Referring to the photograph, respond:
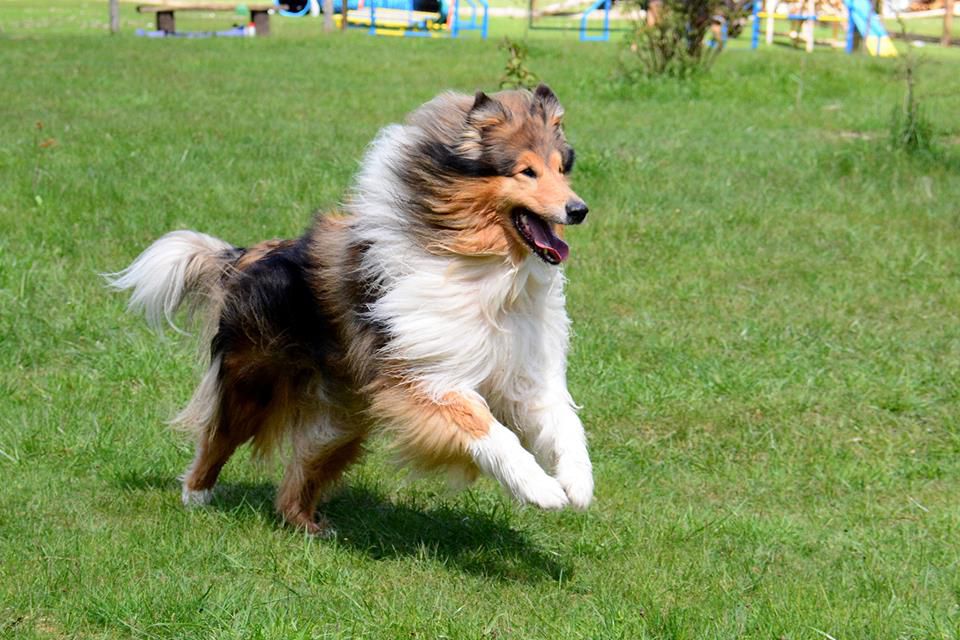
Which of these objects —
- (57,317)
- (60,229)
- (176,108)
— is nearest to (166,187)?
(60,229)

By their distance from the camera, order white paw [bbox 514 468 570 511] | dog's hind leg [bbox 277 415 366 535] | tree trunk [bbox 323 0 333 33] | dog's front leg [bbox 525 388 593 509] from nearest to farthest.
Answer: white paw [bbox 514 468 570 511] → dog's front leg [bbox 525 388 593 509] → dog's hind leg [bbox 277 415 366 535] → tree trunk [bbox 323 0 333 33]

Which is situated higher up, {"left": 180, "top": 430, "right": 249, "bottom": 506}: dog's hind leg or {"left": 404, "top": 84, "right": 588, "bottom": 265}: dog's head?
{"left": 404, "top": 84, "right": 588, "bottom": 265}: dog's head

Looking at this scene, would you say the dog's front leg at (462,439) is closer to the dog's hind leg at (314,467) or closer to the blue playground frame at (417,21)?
the dog's hind leg at (314,467)

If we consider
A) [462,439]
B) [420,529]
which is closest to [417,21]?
[420,529]

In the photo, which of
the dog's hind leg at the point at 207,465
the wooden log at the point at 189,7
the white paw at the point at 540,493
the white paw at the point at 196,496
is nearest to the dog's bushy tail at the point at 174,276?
the dog's hind leg at the point at 207,465

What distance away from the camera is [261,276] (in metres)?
5.00

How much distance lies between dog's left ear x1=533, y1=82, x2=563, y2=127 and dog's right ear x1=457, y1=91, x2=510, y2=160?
6.7 inches

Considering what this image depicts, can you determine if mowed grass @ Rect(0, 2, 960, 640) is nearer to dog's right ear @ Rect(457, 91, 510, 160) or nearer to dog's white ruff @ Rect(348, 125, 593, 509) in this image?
dog's white ruff @ Rect(348, 125, 593, 509)

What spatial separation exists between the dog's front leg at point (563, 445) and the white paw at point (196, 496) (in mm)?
1463

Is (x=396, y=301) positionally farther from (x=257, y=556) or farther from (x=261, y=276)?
(x=257, y=556)

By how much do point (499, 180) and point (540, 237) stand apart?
246 mm

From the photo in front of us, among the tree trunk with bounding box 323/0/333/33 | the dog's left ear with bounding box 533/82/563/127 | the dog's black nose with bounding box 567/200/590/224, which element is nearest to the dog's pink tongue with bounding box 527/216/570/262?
the dog's black nose with bounding box 567/200/590/224

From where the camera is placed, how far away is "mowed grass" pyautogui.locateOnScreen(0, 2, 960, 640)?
13.9ft

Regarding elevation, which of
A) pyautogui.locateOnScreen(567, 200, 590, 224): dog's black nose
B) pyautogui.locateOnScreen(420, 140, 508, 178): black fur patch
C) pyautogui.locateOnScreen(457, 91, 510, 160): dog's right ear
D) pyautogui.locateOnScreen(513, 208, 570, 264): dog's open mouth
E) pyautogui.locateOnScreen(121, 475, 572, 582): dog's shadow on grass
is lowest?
pyautogui.locateOnScreen(121, 475, 572, 582): dog's shadow on grass
